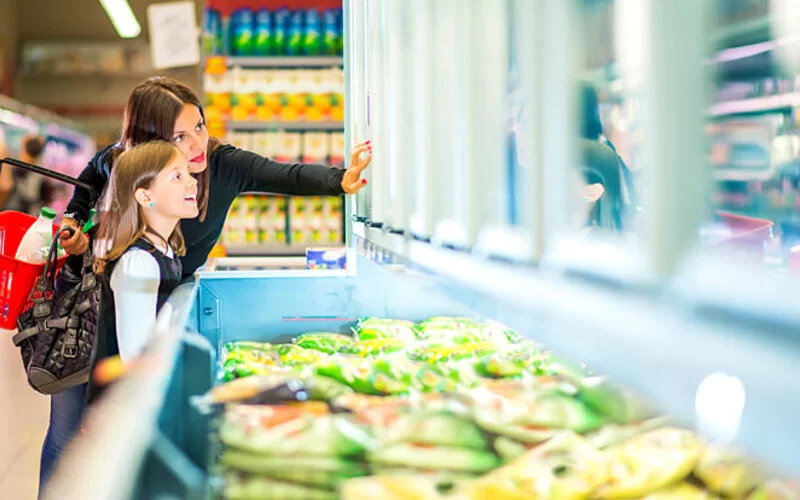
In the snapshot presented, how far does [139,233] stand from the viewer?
8.05 feet

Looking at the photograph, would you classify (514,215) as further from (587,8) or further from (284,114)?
(284,114)

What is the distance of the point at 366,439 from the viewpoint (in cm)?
118

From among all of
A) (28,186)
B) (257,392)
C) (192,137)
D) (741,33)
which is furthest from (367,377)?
(28,186)

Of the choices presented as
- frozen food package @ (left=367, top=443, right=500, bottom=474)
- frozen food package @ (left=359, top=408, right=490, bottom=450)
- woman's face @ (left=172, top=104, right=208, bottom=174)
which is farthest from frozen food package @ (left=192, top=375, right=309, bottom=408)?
woman's face @ (left=172, top=104, right=208, bottom=174)

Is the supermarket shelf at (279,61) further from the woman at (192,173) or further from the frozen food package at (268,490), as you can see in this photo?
the frozen food package at (268,490)

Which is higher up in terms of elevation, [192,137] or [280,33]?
[280,33]

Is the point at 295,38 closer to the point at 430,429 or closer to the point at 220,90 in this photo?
the point at 220,90

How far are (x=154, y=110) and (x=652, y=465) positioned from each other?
2.00 metres

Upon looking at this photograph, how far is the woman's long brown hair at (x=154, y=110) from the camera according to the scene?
2678mm

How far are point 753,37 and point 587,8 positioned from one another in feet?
0.74

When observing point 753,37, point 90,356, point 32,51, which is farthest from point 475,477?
point 32,51

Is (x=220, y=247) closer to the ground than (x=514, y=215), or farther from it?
closer to the ground

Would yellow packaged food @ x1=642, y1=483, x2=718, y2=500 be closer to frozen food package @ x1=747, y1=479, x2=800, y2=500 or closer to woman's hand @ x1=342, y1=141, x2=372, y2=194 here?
frozen food package @ x1=747, y1=479, x2=800, y2=500

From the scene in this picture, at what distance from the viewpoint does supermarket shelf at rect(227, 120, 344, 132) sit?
6.16 metres
